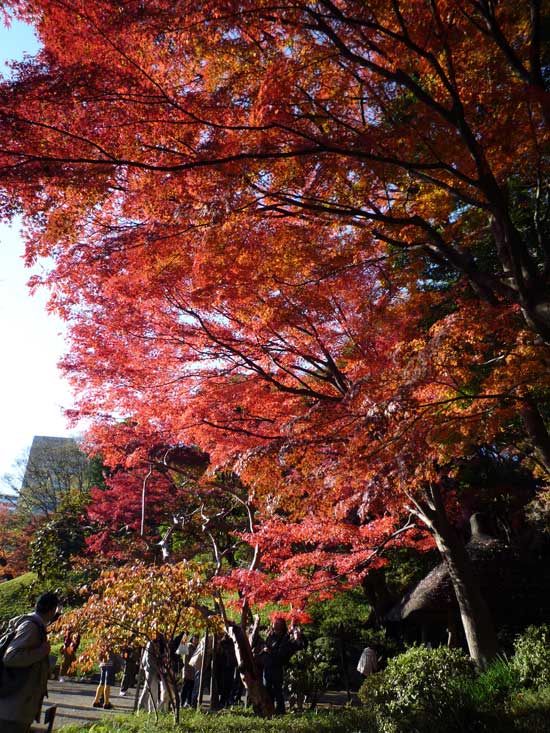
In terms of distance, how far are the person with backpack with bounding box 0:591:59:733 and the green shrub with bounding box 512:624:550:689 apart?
531 centimetres

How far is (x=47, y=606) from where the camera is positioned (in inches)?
162

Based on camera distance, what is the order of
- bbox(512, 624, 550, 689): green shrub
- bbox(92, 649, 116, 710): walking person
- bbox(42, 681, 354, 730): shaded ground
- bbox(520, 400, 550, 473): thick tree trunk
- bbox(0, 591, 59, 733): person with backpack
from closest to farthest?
bbox(0, 591, 59, 733): person with backpack → bbox(512, 624, 550, 689): green shrub → bbox(520, 400, 550, 473): thick tree trunk → bbox(42, 681, 354, 730): shaded ground → bbox(92, 649, 116, 710): walking person

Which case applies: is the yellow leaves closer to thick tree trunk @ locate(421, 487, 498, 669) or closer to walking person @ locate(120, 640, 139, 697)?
thick tree trunk @ locate(421, 487, 498, 669)

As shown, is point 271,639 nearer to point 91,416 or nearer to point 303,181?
point 91,416

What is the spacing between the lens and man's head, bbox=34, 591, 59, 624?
13.4ft

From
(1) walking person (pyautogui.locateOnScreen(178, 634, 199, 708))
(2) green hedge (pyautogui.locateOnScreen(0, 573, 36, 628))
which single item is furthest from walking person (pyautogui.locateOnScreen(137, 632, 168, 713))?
(2) green hedge (pyautogui.locateOnScreen(0, 573, 36, 628))

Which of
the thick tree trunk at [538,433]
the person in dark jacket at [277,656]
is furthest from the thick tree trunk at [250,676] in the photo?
the thick tree trunk at [538,433]

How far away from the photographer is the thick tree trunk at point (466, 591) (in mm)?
7609

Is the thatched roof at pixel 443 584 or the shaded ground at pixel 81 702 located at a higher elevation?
the thatched roof at pixel 443 584

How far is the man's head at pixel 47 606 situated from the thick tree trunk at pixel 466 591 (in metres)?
6.19

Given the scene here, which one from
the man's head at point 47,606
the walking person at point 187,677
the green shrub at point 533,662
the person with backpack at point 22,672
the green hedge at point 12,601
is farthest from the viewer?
the green hedge at point 12,601

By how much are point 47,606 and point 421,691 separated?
14.3 feet

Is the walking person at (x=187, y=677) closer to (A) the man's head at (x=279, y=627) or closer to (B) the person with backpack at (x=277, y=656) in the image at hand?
(B) the person with backpack at (x=277, y=656)

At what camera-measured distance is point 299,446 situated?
239 inches
